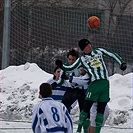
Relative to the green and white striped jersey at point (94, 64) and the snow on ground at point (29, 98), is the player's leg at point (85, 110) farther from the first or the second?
the snow on ground at point (29, 98)

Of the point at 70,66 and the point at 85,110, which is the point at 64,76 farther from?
the point at 85,110

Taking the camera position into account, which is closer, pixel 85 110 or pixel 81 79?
pixel 85 110

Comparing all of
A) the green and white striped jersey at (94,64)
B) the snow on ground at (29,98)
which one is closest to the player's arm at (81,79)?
the green and white striped jersey at (94,64)

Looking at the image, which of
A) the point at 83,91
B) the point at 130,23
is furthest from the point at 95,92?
the point at 130,23

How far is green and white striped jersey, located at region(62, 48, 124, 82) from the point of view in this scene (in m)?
8.01

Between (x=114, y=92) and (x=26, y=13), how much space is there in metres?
3.09

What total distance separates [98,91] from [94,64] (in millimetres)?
375

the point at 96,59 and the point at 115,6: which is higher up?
the point at 115,6

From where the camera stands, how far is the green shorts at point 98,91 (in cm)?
797

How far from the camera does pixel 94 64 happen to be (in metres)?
8.05

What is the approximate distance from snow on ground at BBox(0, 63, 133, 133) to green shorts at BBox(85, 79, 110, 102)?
5.91 feet

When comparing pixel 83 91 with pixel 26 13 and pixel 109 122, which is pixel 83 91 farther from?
pixel 26 13

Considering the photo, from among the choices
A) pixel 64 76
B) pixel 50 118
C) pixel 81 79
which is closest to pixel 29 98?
pixel 64 76

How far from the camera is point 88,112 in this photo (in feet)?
26.9
